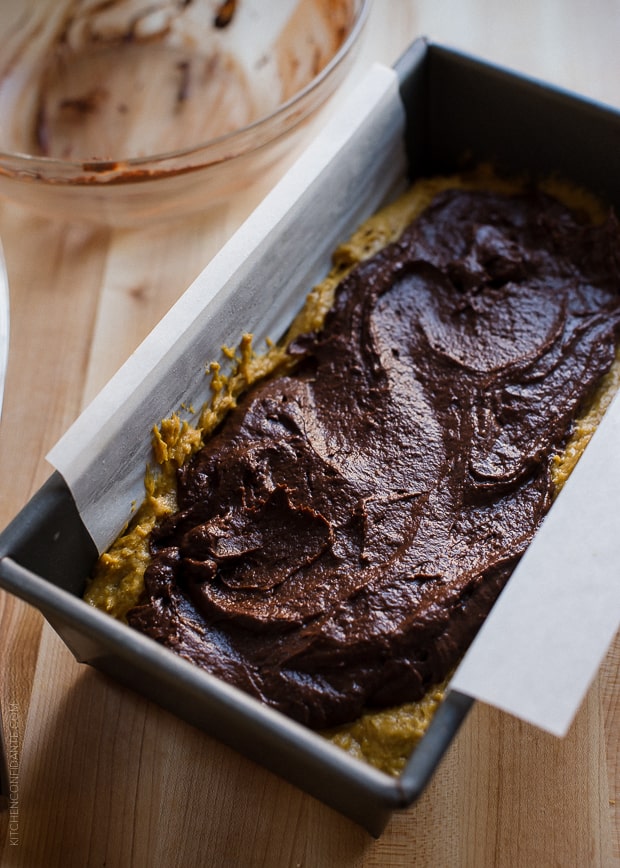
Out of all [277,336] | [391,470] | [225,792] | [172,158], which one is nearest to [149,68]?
[172,158]

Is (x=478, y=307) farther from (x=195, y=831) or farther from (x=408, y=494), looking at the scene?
(x=195, y=831)

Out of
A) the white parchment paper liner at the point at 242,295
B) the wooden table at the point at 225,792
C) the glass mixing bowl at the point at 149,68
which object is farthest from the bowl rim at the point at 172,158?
the wooden table at the point at 225,792

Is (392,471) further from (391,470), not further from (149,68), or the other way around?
(149,68)

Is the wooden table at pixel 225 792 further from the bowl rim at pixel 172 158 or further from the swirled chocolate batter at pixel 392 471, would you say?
the bowl rim at pixel 172 158

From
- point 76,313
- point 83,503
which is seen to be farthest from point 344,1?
point 83,503

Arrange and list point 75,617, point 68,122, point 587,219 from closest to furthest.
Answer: point 75,617 → point 587,219 → point 68,122
